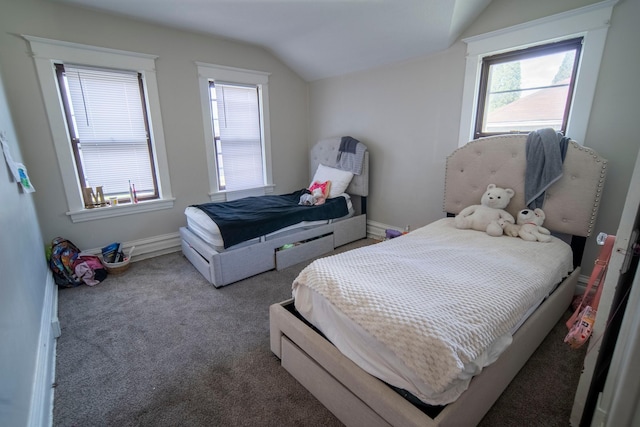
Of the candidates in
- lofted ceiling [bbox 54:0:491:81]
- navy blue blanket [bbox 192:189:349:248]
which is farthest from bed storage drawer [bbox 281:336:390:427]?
lofted ceiling [bbox 54:0:491:81]

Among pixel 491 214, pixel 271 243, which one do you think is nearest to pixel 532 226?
pixel 491 214

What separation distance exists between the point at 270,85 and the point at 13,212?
294 cm

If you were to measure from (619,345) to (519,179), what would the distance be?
155 cm

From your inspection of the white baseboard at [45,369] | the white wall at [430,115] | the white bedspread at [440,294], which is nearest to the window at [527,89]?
the white wall at [430,115]

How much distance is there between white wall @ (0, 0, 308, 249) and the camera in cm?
234

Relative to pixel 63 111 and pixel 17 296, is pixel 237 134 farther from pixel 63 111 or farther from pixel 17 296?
pixel 17 296

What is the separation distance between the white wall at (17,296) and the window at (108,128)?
1.62ft

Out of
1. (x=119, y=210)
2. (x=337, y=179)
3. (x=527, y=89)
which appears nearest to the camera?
(x=527, y=89)

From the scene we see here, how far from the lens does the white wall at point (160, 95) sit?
2338 millimetres

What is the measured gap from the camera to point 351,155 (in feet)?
11.3

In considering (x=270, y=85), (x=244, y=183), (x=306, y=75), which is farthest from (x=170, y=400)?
(x=306, y=75)

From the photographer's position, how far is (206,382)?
5.01 feet

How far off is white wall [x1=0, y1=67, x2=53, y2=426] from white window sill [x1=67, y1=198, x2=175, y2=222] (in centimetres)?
53

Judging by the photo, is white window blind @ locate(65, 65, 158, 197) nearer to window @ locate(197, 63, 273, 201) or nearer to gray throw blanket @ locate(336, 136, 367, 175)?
window @ locate(197, 63, 273, 201)
